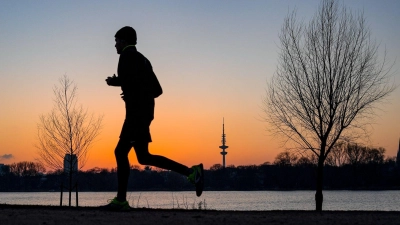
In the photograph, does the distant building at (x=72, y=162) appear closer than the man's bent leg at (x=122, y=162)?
No

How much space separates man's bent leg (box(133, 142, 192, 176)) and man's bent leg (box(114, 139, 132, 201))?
117 millimetres

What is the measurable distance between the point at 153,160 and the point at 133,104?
2.54 feet

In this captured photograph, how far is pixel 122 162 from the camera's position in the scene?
7.84 metres

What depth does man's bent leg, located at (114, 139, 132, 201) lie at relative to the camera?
778 cm

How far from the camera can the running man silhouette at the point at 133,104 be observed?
7.70 metres

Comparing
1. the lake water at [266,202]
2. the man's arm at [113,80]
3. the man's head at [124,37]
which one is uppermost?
the man's head at [124,37]

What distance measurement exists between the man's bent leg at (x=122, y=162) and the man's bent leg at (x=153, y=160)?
0.12m

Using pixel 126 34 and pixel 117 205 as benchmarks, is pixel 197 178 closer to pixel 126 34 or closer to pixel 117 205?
pixel 117 205

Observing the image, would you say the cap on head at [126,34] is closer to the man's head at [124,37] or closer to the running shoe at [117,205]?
the man's head at [124,37]

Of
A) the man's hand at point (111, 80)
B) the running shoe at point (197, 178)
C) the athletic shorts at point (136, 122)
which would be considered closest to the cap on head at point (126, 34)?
the man's hand at point (111, 80)

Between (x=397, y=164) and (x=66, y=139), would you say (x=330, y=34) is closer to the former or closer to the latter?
(x=66, y=139)

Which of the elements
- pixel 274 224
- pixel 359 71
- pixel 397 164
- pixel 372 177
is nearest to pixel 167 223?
pixel 274 224

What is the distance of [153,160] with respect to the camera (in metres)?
7.89

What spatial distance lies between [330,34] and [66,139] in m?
13.1
